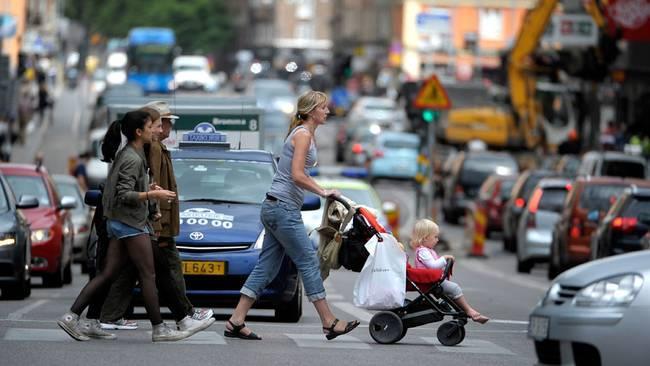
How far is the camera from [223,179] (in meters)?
18.1

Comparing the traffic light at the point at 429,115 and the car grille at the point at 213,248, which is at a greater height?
the car grille at the point at 213,248

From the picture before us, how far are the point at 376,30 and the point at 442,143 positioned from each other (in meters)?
79.2

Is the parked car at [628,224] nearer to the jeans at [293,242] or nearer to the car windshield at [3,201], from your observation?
the car windshield at [3,201]

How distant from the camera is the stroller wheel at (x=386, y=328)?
1479cm

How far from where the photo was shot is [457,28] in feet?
417

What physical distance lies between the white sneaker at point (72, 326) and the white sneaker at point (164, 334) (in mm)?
481

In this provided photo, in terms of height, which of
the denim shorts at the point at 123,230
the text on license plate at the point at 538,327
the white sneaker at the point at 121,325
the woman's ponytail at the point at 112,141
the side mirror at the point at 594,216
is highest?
the woman's ponytail at the point at 112,141

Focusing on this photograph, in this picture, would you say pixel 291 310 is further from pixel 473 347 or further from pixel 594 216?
pixel 594 216

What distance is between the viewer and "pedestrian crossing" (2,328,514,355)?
1452cm

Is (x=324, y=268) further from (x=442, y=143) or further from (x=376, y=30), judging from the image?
(x=376, y=30)

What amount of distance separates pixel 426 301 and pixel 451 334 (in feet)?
1.18

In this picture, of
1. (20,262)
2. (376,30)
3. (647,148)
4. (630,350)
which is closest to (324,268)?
(630,350)

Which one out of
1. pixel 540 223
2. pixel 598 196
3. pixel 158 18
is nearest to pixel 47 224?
pixel 598 196

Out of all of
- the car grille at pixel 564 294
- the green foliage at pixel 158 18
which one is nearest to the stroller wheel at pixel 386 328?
the car grille at pixel 564 294
